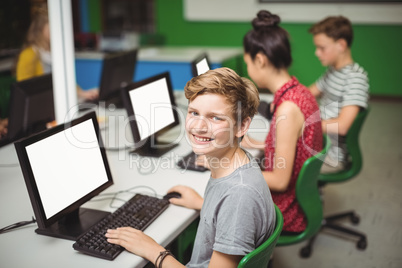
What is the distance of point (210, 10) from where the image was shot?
6281 mm

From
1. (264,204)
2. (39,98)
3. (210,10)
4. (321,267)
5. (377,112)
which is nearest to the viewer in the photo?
(264,204)

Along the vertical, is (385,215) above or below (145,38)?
below

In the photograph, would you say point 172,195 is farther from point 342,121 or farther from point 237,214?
point 342,121

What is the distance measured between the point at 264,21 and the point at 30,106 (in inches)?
46.0

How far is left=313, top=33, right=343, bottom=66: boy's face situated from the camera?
2689mm

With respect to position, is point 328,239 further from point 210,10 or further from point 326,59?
point 210,10

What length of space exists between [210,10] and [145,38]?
1.21 metres

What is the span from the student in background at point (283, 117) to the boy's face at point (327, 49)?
0.87 meters

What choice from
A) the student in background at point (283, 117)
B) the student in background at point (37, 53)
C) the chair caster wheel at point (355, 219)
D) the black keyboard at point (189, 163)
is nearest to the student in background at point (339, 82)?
the chair caster wheel at point (355, 219)

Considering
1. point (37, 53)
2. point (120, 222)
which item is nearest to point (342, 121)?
point (120, 222)

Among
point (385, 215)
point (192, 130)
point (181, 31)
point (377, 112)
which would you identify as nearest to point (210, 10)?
point (181, 31)

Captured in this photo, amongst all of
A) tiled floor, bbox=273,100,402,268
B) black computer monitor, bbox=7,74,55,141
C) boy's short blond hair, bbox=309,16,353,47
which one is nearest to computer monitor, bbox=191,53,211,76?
black computer monitor, bbox=7,74,55,141

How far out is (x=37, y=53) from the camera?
10.8ft

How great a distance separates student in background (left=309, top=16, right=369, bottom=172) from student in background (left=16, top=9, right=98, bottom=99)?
5.40 ft
